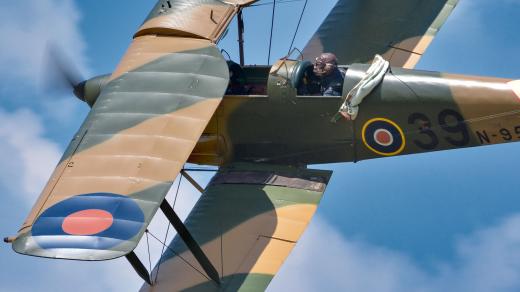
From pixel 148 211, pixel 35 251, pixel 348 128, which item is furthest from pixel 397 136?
pixel 35 251

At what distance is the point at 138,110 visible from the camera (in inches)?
486

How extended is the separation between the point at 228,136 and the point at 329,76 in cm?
142

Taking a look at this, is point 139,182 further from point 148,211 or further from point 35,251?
point 35,251

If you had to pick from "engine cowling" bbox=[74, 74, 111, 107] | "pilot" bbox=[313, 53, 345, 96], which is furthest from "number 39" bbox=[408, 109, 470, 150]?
"engine cowling" bbox=[74, 74, 111, 107]

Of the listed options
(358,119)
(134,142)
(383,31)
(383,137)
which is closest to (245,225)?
(134,142)

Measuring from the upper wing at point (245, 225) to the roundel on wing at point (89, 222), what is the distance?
5.45ft

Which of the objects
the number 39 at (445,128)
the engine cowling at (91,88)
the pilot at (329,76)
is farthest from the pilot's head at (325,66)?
the engine cowling at (91,88)

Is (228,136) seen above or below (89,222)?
below

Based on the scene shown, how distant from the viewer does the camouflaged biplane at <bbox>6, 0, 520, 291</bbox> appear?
1147 cm

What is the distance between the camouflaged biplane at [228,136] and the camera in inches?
452

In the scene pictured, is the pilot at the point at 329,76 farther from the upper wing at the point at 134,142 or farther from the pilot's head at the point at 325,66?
the upper wing at the point at 134,142

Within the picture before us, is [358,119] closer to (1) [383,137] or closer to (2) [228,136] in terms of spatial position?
(1) [383,137]

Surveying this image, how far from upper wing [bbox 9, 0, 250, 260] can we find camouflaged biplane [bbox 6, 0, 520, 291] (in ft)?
0.06

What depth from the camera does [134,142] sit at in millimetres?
11797
